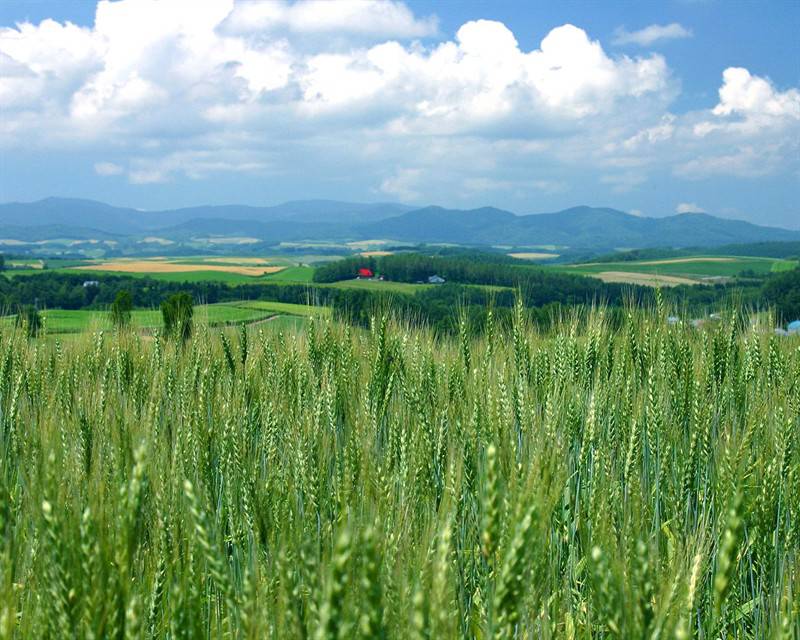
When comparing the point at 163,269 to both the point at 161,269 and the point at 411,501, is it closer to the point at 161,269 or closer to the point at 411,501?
the point at 161,269

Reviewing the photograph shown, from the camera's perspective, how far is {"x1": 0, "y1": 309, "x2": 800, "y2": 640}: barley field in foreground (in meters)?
1.11

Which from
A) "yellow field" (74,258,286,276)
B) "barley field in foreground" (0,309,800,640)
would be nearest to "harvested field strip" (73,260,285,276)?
"yellow field" (74,258,286,276)

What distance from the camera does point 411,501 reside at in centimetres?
180

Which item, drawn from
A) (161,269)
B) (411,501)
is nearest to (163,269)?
(161,269)

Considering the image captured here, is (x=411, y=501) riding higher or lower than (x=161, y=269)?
lower

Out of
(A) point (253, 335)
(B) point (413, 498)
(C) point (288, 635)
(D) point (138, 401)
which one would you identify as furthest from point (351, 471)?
(A) point (253, 335)

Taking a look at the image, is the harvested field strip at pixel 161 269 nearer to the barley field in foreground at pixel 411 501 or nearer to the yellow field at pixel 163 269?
the yellow field at pixel 163 269

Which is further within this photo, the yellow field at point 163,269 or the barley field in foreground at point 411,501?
the yellow field at point 163,269

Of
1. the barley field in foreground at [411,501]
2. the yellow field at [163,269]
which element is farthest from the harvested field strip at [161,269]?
the barley field in foreground at [411,501]

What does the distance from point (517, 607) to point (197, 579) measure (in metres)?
0.68

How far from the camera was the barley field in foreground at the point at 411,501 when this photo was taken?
1112 mm

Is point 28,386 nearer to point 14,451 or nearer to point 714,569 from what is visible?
point 14,451

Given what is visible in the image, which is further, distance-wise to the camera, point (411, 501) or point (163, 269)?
point (163, 269)

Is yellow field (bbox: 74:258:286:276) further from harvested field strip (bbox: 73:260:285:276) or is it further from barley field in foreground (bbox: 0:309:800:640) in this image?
barley field in foreground (bbox: 0:309:800:640)
